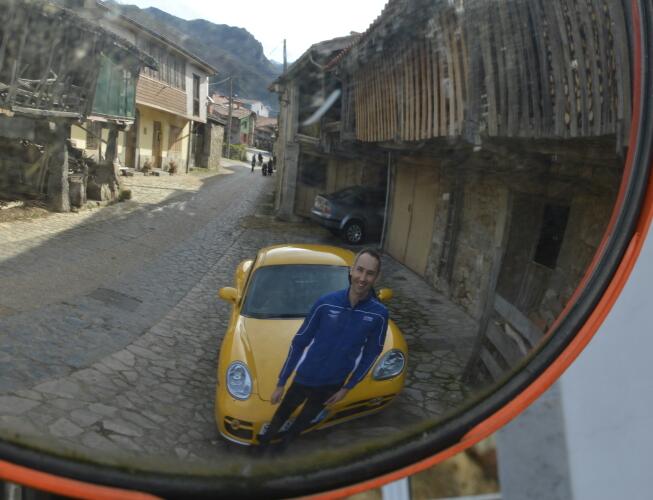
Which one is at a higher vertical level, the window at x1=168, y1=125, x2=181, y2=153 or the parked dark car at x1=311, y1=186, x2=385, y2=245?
the window at x1=168, y1=125, x2=181, y2=153

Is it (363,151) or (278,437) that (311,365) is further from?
(363,151)

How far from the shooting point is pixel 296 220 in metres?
1.11

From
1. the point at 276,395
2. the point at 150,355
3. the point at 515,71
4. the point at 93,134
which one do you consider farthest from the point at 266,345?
the point at 515,71

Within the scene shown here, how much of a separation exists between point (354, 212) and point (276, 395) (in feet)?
1.48

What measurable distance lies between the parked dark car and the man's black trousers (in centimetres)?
35

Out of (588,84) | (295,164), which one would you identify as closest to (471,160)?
(588,84)

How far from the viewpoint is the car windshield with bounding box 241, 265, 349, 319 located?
3.30ft

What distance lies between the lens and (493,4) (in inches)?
31.8

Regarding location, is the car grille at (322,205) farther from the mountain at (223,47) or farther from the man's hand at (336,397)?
the man's hand at (336,397)

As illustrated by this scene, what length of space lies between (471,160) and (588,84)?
0.22 m

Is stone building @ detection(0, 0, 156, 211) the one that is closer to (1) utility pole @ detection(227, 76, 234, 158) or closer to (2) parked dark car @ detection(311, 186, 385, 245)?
(1) utility pole @ detection(227, 76, 234, 158)

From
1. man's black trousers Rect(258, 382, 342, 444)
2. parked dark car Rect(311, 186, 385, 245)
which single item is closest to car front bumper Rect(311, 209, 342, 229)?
parked dark car Rect(311, 186, 385, 245)

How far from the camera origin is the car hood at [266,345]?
0.96 metres

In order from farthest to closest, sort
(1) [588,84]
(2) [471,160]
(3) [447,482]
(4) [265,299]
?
(4) [265,299] < (3) [447,482] < (2) [471,160] < (1) [588,84]
